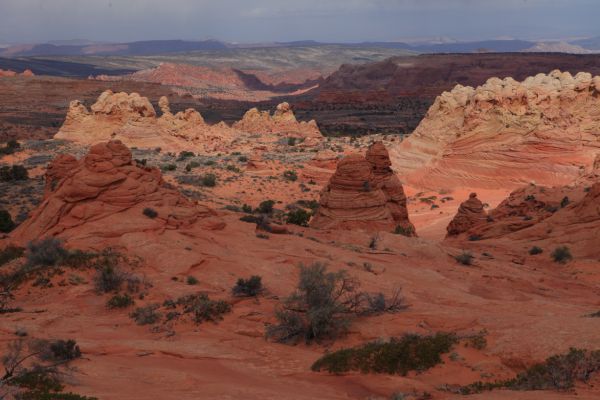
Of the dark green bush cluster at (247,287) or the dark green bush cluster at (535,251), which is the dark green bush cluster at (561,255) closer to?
the dark green bush cluster at (535,251)

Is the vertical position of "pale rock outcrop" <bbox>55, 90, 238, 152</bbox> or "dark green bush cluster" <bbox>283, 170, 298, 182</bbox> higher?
"pale rock outcrop" <bbox>55, 90, 238, 152</bbox>

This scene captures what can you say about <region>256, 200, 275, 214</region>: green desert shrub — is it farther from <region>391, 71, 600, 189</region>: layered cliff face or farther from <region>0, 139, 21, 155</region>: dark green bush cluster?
<region>0, 139, 21, 155</region>: dark green bush cluster

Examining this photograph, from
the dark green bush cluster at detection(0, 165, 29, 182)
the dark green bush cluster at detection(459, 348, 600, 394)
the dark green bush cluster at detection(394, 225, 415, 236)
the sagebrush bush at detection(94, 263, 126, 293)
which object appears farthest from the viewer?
the dark green bush cluster at detection(0, 165, 29, 182)

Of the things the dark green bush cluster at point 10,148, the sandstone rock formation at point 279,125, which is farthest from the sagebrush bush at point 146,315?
the sandstone rock formation at point 279,125

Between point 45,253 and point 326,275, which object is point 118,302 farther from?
point 326,275

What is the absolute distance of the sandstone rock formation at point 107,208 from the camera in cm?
1498

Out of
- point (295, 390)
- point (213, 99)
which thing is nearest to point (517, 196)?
point (295, 390)

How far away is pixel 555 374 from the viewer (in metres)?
7.25

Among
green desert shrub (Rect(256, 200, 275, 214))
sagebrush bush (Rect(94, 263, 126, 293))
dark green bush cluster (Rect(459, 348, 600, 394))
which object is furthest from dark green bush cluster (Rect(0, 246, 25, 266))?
green desert shrub (Rect(256, 200, 275, 214))

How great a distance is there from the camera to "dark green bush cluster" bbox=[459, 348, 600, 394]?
23.5 feet

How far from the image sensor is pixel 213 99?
400 feet

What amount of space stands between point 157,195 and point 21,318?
667 centimetres

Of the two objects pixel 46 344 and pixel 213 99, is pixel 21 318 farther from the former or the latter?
pixel 213 99

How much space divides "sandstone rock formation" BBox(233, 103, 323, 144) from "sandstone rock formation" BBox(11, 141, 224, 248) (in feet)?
143
